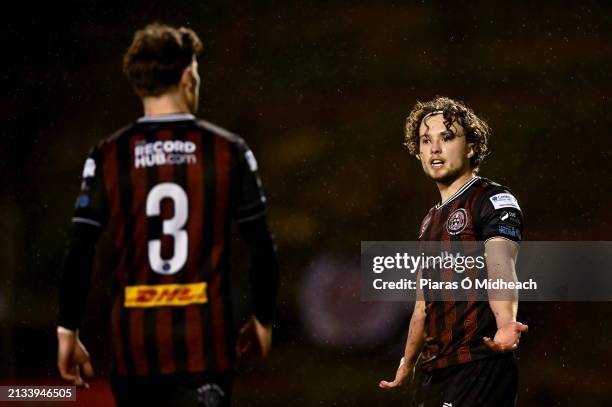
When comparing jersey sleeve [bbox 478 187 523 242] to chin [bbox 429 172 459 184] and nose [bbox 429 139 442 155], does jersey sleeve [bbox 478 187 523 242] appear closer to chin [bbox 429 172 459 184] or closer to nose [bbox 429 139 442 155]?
chin [bbox 429 172 459 184]

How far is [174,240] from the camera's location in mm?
2057

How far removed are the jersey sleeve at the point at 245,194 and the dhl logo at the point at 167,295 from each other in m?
0.20

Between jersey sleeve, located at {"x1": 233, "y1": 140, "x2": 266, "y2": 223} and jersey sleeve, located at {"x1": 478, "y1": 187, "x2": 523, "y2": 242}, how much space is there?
950mm

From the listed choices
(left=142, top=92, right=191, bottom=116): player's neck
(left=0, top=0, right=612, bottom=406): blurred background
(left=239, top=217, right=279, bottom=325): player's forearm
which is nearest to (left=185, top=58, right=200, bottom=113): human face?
(left=142, top=92, right=191, bottom=116): player's neck

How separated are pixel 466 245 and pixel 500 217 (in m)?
0.15

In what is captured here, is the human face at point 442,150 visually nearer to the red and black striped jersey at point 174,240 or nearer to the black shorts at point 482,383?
the black shorts at point 482,383

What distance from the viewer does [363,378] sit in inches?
205

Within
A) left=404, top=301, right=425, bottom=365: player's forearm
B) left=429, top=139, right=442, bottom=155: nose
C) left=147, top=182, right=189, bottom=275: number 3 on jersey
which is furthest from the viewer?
left=429, top=139, right=442, bottom=155: nose

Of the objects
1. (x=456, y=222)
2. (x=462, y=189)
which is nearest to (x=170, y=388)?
(x=456, y=222)

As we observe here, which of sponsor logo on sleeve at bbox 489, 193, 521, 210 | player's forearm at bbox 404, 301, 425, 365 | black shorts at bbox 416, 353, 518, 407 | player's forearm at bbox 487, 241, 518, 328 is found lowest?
black shorts at bbox 416, 353, 518, 407

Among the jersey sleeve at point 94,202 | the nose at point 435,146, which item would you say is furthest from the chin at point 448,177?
the jersey sleeve at point 94,202

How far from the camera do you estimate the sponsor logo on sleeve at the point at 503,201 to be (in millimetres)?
2763

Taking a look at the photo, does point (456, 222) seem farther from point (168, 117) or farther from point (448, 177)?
point (168, 117)

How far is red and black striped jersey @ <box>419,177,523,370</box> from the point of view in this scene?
2.74 metres
